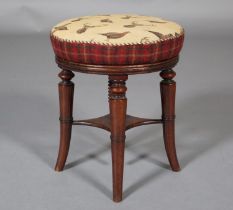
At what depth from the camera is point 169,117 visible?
2262 mm

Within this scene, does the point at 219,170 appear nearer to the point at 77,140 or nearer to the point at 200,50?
the point at 77,140

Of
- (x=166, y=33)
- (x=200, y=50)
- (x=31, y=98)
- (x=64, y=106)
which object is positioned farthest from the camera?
(x=200, y=50)

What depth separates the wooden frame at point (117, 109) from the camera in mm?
1989

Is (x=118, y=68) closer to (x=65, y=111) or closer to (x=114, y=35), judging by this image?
(x=114, y=35)

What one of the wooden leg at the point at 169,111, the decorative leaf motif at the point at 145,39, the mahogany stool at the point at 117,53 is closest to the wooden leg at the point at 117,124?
the mahogany stool at the point at 117,53

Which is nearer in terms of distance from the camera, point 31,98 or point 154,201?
point 154,201

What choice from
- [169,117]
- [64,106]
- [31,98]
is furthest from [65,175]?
[31,98]

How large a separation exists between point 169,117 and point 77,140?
0.48 metres

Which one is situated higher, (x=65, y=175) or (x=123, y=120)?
(x=123, y=120)

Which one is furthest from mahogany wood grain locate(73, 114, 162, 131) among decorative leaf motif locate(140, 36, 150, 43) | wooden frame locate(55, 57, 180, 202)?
decorative leaf motif locate(140, 36, 150, 43)

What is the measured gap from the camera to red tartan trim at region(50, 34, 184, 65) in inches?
76.3

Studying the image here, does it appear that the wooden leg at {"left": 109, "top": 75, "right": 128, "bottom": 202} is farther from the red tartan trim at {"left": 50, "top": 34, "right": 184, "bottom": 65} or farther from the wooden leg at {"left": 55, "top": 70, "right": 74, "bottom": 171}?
the wooden leg at {"left": 55, "top": 70, "right": 74, "bottom": 171}

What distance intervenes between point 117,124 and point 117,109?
5cm

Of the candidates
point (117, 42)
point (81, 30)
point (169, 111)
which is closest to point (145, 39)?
point (117, 42)
